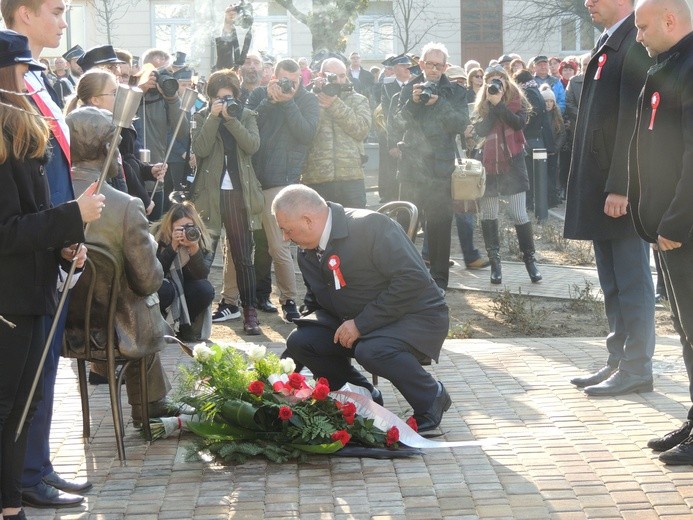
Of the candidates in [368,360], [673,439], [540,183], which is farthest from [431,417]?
[540,183]

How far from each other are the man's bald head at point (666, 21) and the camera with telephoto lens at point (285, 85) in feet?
Answer: 15.3

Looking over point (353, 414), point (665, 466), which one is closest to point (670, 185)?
point (665, 466)

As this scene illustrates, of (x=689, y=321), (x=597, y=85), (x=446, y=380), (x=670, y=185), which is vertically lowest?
(x=446, y=380)

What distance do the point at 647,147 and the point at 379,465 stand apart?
195 centimetres

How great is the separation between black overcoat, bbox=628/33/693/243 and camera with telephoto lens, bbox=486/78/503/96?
6.24 m

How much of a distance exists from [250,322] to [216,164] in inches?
50.4

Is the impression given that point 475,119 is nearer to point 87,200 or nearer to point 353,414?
point 353,414

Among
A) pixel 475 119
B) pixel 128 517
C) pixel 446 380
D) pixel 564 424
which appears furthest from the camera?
pixel 475 119

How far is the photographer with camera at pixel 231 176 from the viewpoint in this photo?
9.77 meters

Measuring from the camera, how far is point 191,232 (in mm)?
8500

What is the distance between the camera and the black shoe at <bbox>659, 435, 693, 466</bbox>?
5.79 m

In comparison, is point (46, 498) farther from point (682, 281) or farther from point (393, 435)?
point (682, 281)

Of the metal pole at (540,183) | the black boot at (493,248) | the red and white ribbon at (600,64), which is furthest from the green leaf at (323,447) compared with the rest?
the metal pole at (540,183)

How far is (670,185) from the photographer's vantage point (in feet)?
19.0
